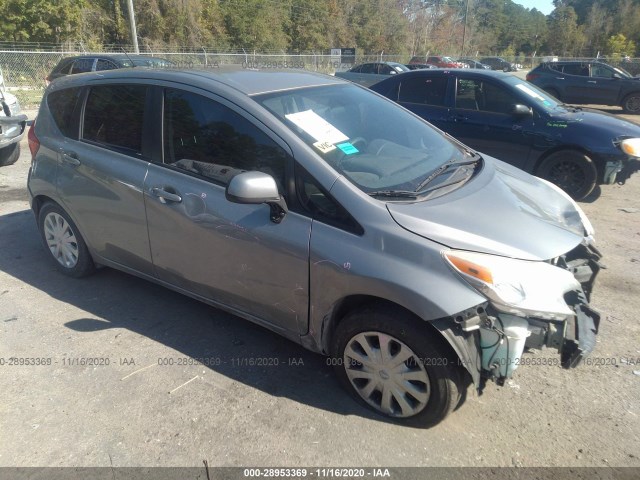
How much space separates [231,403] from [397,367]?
100 centimetres

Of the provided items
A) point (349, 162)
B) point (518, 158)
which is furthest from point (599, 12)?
point (349, 162)

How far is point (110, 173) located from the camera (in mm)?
3527

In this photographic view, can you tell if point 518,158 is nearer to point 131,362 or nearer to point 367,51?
point 131,362

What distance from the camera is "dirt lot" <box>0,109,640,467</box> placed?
2.51m

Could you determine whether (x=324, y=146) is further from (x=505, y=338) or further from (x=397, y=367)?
(x=505, y=338)

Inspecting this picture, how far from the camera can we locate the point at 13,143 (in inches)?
311

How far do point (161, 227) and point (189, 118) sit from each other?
739 millimetres

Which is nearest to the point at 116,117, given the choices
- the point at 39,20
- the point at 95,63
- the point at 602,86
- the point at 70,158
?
the point at 70,158

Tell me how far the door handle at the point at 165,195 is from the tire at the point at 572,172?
5091mm

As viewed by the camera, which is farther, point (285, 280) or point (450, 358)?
point (285, 280)

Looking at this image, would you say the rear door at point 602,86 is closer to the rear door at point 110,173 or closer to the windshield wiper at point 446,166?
the windshield wiper at point 446,166

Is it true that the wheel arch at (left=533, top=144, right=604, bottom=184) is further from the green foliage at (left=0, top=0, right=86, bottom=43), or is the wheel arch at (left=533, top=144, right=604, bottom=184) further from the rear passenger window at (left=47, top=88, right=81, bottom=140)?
the green foliage at (left=0, top=0, right=86, bottom=43)

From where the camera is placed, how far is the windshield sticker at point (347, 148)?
9.55ft

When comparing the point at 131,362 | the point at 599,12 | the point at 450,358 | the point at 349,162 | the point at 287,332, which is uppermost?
the point at 599,12
